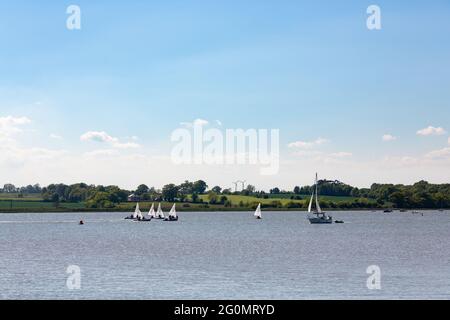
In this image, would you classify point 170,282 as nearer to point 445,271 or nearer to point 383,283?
point 383,283

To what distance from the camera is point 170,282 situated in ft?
265

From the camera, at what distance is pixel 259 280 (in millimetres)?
82250
